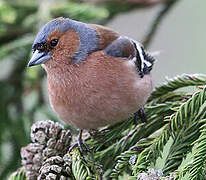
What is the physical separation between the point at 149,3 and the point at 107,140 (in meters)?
1.76

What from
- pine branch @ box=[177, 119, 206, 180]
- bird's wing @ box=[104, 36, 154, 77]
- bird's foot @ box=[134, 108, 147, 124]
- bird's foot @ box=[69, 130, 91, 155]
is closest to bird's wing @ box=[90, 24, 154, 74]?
bird's wing @ box=[104, 36, 154, 77]

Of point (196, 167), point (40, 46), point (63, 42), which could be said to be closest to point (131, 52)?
point (63, 42)

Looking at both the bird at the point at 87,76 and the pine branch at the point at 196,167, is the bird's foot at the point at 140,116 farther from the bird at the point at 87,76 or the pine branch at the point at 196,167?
the pine branch at the point at 196,167

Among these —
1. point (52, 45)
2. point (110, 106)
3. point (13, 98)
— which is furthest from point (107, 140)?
point (13, 98)

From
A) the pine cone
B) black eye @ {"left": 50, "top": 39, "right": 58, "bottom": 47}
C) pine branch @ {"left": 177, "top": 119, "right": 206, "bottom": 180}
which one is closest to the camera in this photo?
pine branch @ {"left": 177, "top": 119, "right": 206, "bottom": 180}

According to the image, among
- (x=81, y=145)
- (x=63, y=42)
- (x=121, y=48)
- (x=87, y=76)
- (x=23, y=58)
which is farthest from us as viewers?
(x=23, y=58)

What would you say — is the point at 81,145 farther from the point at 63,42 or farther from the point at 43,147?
the point at 63,42

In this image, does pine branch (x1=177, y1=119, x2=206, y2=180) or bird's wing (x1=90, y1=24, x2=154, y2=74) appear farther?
bird's wing (x1=90, y1=24, x2=154, y2=74)

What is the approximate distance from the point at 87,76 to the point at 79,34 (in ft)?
1.11

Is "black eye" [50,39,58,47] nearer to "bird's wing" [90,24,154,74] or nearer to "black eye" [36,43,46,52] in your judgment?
"black eye" [36,43,46,52]

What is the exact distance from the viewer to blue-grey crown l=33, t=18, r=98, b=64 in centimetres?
227

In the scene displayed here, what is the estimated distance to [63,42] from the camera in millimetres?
2373

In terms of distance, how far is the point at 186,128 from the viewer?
1.84 metres

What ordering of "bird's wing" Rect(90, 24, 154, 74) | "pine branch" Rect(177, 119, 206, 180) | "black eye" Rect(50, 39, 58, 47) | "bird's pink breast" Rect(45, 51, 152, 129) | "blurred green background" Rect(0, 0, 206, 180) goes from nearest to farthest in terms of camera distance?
"pine branch" Rect(177, 119, 206, 180) → "bird's pink breast" Rect(45, 51, 152, 129) → "black eye" Rect(50, 39, 58, 47) → "bird's wing" Rect(90, 24, 154, 74) → "blurred green background" Rect(0, 0, 206, 180)
